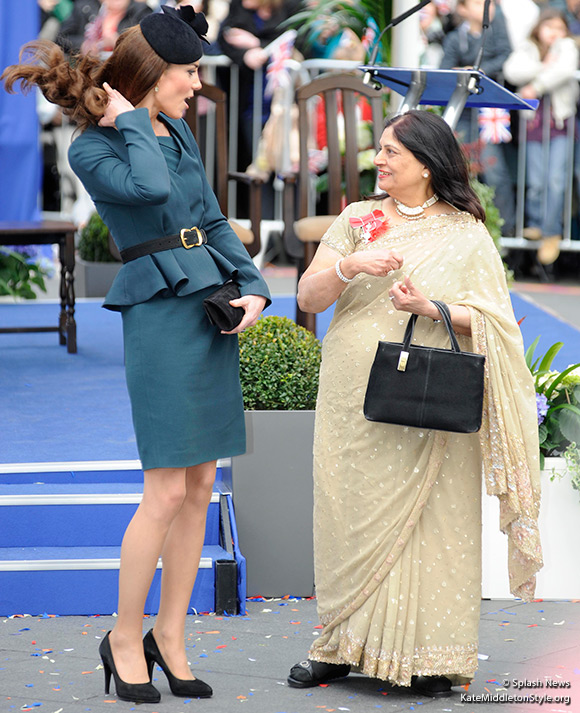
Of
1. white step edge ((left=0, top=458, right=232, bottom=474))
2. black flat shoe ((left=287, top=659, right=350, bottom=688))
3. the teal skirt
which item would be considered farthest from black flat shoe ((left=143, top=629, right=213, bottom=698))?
white step edge ((left=0, top=458, right=232, bottom=474))

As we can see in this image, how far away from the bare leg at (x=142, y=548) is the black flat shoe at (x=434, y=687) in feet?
2.37

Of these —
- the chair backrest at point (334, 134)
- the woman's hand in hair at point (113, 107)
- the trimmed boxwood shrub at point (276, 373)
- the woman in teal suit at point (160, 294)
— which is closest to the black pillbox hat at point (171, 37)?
the woman in teal suit at point (160, 294)

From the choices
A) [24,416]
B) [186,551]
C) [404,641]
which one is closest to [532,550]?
[404,641]

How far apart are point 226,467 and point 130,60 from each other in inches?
68.2

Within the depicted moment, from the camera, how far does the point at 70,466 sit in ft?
13.0

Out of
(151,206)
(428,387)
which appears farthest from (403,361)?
(151,206)

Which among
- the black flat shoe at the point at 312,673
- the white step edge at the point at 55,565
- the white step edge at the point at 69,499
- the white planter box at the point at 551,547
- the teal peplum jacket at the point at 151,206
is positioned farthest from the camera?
the white planter box at the point at 551,547

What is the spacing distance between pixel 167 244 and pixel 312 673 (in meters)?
1.20

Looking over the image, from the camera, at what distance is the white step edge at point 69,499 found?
3.72 m

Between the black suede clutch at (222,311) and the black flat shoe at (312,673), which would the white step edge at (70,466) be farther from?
the black suede clutch at (222,311)

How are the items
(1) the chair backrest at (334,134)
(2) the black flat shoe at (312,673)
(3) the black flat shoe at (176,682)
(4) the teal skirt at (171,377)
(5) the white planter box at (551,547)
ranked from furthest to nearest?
(1) the chair backrest at (334,134)
(5) the white planter box at (551,547)
(2) the black flat shoe at (312,673)
(3) the black flat shoe at (176,682)
(4) the teal skirt at (171,377)

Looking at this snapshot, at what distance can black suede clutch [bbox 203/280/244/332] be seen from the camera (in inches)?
109

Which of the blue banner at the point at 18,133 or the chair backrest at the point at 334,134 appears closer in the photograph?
the chair backrest at the point at 334,134
